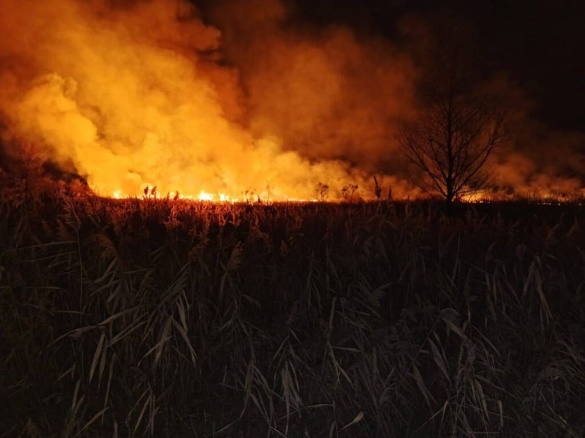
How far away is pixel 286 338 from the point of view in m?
3.18

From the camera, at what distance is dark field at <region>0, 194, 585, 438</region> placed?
3.08m

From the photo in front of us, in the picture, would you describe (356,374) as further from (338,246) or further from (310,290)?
(338,246)

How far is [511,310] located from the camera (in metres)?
3.78

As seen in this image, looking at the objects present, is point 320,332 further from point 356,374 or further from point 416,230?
point 416,230

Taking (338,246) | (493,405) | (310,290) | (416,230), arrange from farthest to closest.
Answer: (416,230) < (338,246) < (310,290) < (493,405)

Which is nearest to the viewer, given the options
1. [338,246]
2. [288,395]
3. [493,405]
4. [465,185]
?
[288,395]

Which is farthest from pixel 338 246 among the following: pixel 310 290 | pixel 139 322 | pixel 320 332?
pixel 139 322

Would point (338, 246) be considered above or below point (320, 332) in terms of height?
above

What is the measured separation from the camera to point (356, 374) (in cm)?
323

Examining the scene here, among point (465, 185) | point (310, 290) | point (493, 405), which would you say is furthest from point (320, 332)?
point (465, 185)

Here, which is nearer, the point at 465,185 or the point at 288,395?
the point at 288,395

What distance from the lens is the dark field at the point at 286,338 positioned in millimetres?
3080

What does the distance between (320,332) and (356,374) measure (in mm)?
351

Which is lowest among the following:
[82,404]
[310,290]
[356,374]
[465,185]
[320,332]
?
[82,404]
